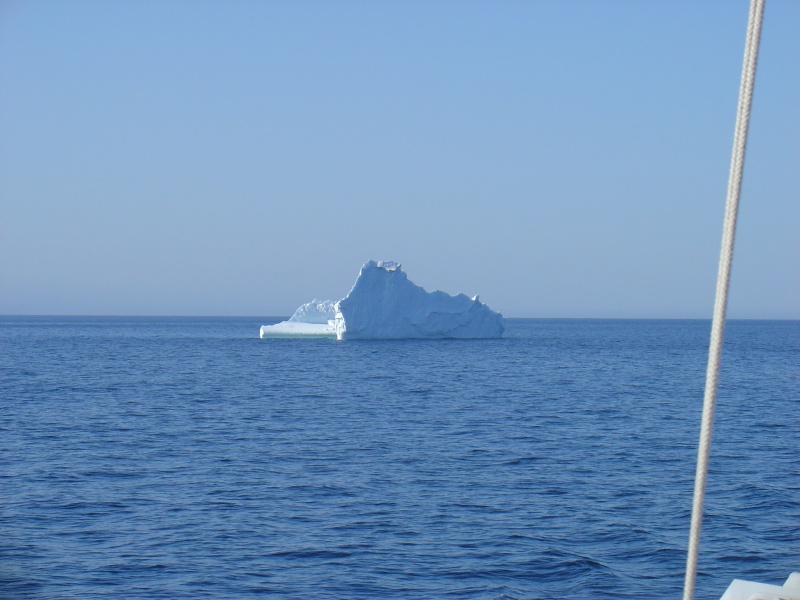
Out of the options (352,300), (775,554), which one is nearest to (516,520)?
(775,554)

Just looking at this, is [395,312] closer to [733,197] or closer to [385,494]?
[385,494]

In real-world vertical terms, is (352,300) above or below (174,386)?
above

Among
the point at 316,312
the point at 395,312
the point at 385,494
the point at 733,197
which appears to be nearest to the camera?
the point at 733,197

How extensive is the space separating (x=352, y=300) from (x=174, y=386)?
2138cm

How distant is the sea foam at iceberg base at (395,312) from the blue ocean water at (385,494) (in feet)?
73.7

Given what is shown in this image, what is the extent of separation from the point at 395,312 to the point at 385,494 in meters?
41.6

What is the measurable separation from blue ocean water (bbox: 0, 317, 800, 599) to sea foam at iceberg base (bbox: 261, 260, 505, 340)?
884 inches

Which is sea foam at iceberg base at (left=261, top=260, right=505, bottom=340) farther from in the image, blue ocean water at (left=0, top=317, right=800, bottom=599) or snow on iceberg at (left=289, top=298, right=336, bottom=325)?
blue ocean water at (left=0, top=317, right=800, bottom=599)

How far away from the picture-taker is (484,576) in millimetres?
9305

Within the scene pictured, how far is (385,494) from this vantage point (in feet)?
42.4

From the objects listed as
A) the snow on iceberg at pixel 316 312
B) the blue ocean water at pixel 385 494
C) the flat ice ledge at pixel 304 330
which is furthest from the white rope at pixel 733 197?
the snow on iceberg at pixel 316 312

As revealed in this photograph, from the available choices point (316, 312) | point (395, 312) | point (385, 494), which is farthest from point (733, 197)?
point (316, 312)

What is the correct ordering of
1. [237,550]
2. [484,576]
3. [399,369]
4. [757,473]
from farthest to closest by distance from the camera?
[399,369]
[757,473]
[237,550]
[484,576]

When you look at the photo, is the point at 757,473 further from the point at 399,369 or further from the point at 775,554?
the point at 399,369
